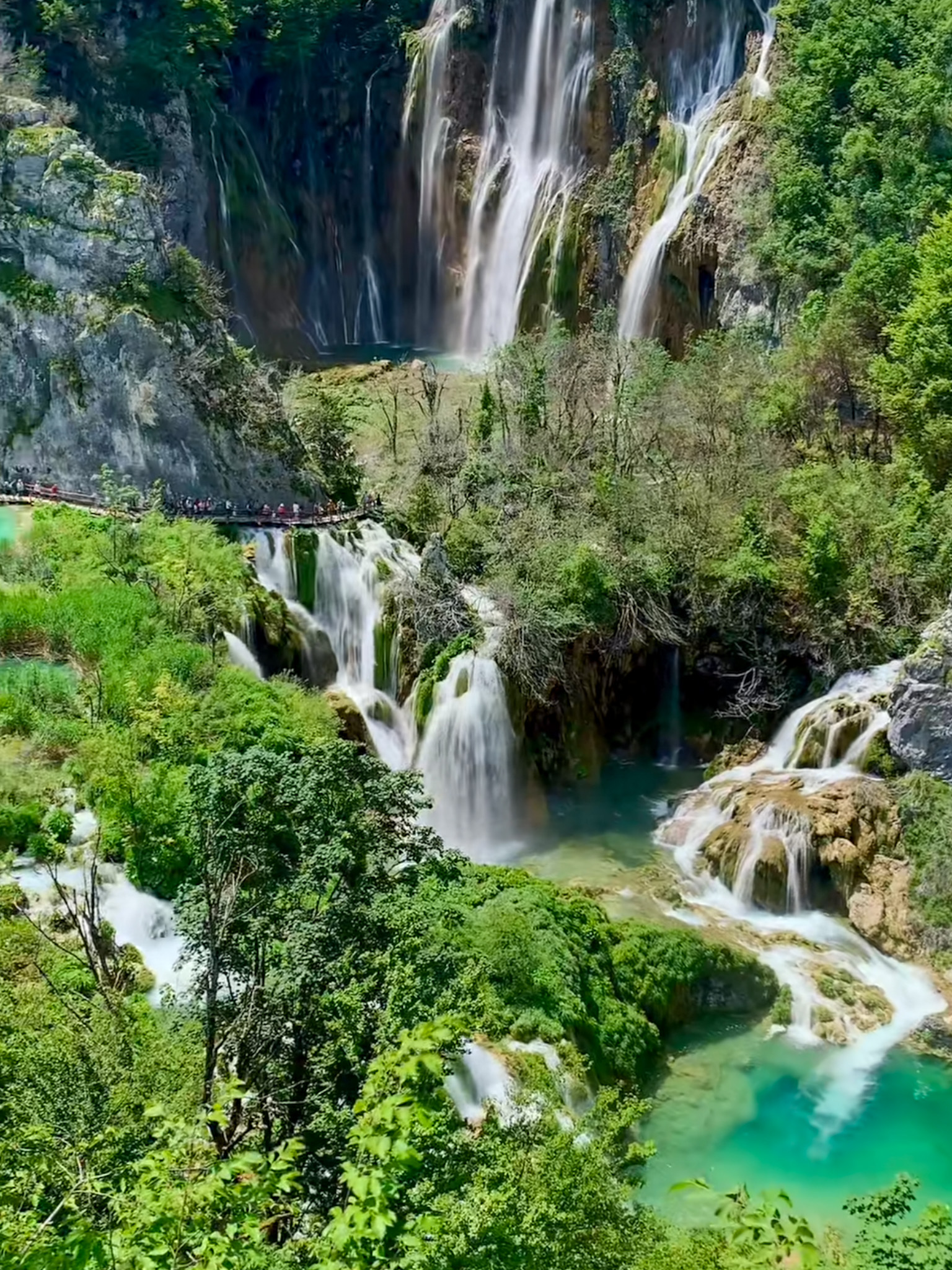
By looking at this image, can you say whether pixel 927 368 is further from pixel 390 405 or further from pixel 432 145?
pixel 432 145

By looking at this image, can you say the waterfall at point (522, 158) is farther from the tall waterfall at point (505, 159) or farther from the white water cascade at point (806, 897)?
the white water cascade at point (806, 897)

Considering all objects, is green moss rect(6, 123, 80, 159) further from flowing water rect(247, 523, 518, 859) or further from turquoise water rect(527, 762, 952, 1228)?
turquoise water rect(527, 762, 952, 1228)

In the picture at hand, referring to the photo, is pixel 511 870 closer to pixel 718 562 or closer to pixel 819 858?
pixel 819 858

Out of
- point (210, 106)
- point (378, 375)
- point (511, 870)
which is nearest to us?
point (511, 870)

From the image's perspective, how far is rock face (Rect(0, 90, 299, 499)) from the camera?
2494 centimetres

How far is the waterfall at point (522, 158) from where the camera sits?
125ft

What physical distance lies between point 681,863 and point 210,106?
3295 centimetres

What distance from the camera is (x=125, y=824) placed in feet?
48.1

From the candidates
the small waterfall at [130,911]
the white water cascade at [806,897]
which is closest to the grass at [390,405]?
the white water cascade at [806,897]

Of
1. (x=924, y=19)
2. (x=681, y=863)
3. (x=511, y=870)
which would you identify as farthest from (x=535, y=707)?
(x=924, y=19)

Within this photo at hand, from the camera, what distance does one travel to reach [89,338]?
2488cm

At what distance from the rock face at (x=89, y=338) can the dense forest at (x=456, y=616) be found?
0.12 metres

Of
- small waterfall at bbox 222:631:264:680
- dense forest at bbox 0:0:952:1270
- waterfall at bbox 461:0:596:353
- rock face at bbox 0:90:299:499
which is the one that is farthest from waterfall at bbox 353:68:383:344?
small waterfall at bbox 222:631:264:680

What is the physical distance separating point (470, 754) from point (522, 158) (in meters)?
26.3
